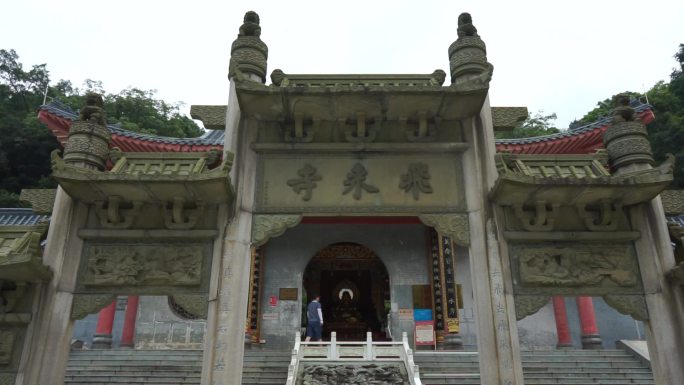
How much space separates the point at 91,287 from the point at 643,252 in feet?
24.1

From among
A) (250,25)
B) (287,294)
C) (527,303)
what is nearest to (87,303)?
(250,25)

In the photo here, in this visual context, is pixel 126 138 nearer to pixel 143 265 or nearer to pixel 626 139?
pixel 143 265

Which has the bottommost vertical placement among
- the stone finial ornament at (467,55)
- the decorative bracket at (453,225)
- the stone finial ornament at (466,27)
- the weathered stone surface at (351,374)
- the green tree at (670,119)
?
the weathered stone surface at (351,374)

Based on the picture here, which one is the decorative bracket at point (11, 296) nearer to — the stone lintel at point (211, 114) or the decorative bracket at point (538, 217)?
the stone lintel at point (211, 114)

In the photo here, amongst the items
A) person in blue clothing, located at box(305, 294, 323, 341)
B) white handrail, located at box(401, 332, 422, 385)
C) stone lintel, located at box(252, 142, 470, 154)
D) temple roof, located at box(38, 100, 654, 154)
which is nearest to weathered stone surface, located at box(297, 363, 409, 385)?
white handrail, located at box(401, 332, 422, 385)

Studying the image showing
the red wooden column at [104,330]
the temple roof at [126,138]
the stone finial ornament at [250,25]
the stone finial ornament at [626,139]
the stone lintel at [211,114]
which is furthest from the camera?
the temple roof at [126,138]

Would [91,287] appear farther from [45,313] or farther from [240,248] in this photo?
[240,248]

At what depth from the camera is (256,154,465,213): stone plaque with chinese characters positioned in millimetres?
6805

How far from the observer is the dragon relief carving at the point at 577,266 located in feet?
20.7

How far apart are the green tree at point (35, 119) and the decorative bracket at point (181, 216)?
2025cm

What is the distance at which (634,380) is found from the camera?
1056 cm

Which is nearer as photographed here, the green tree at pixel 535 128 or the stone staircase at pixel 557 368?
the stone staircase at pixel 557 368

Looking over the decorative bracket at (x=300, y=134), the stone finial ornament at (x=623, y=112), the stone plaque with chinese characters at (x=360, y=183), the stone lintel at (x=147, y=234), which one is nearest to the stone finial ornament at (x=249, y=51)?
the decorative bracket at (x=300, y=134)

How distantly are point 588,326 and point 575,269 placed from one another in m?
9.49
